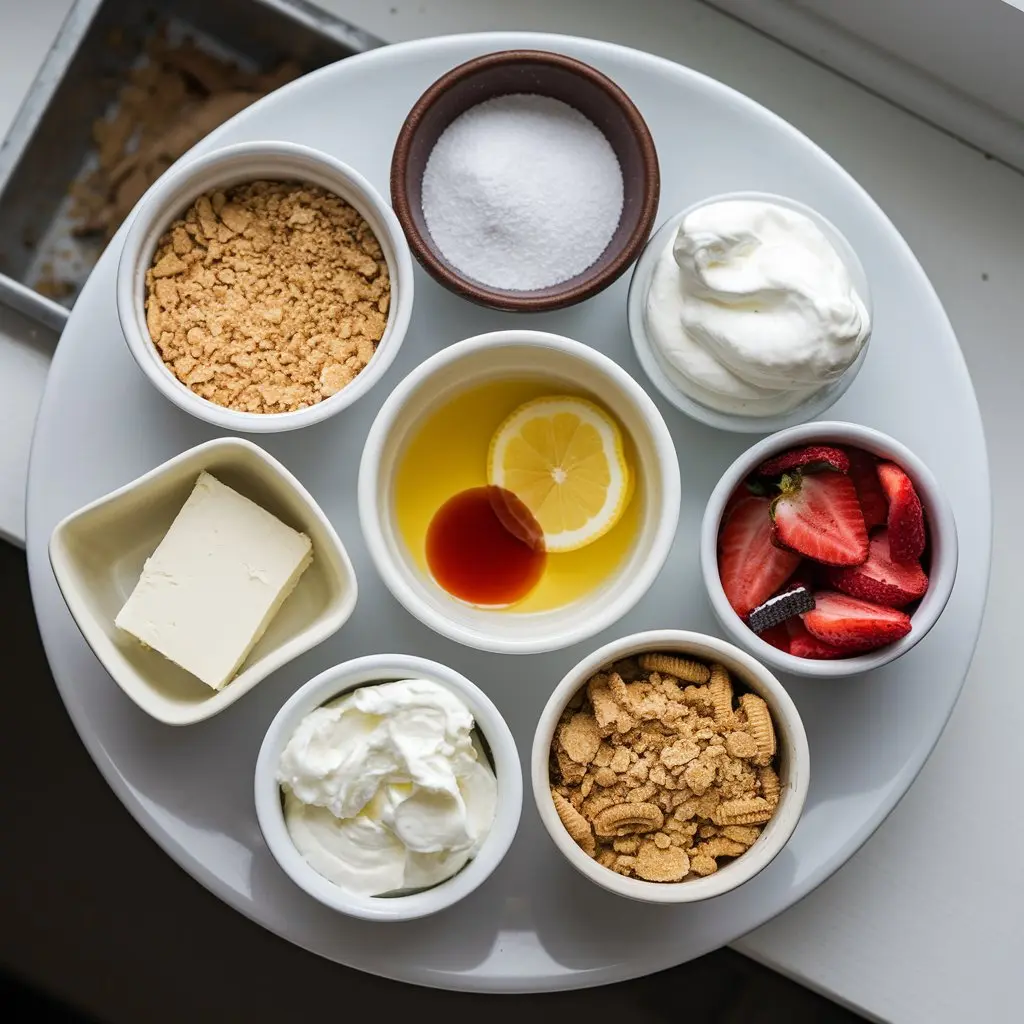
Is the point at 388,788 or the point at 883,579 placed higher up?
the point at 883,579

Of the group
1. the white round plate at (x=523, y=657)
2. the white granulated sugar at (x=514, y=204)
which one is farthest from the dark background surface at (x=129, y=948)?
the white granulated sugar at (x=514, y=204)

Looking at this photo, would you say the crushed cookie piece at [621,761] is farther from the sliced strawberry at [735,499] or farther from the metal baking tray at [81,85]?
the metal baking tray at [81,85]

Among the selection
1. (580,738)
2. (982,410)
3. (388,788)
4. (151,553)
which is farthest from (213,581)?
Answer: (982,410)

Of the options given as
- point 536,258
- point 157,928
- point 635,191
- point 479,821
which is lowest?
point 157,928

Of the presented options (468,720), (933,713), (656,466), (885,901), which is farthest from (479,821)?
(885,901)

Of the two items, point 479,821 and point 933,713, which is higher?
point 933,713

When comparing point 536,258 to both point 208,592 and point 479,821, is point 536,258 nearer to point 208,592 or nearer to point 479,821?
point 208,592

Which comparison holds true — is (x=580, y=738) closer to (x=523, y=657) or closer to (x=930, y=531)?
(x=523, y=657)
